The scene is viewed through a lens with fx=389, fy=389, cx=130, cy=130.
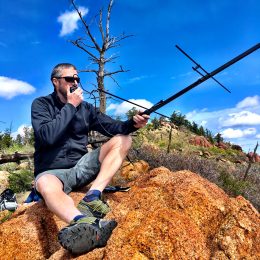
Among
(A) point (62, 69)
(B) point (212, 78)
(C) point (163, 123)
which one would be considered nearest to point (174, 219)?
(B) point (212, 78)

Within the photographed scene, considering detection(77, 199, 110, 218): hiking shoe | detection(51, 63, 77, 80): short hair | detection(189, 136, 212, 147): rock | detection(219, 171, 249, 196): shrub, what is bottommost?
detection(77, 199, 110, 218): hiking shoe

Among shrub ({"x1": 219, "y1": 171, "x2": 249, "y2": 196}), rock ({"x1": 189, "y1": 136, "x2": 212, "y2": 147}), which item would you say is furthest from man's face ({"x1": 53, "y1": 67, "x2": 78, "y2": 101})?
rock ({"x1": 189, "y1": 136, "x2": 212, "y2": 147})

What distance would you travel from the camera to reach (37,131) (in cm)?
471

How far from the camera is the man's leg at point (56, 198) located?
3.96m

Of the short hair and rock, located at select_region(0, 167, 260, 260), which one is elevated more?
the short hair

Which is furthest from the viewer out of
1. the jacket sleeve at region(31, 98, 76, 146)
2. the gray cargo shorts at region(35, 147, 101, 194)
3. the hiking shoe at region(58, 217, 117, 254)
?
the gray cargo shorts at region(35, 147, 101, 194)

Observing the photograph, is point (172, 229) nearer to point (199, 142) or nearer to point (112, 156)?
point (112, 156)

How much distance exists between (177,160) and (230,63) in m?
8.54

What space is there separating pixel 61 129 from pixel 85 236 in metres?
1.58

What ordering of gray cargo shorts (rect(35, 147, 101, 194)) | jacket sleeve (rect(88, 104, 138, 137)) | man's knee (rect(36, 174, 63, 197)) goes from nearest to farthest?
man's knee (rect(36, 174, 63, 197)) < gray cargo shorts (rect(35, 147, 101, 194)) < jacket sleeve (rect(88, 104, 138, 137))

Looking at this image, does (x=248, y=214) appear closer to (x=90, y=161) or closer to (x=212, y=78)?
(x=212, y=78)

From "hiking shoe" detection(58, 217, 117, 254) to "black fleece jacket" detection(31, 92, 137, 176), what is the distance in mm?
1457

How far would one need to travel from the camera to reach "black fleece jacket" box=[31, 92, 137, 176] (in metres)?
4.59

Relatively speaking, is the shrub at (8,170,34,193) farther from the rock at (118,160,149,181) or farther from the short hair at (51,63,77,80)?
the short hair at (51,63,77,80)
